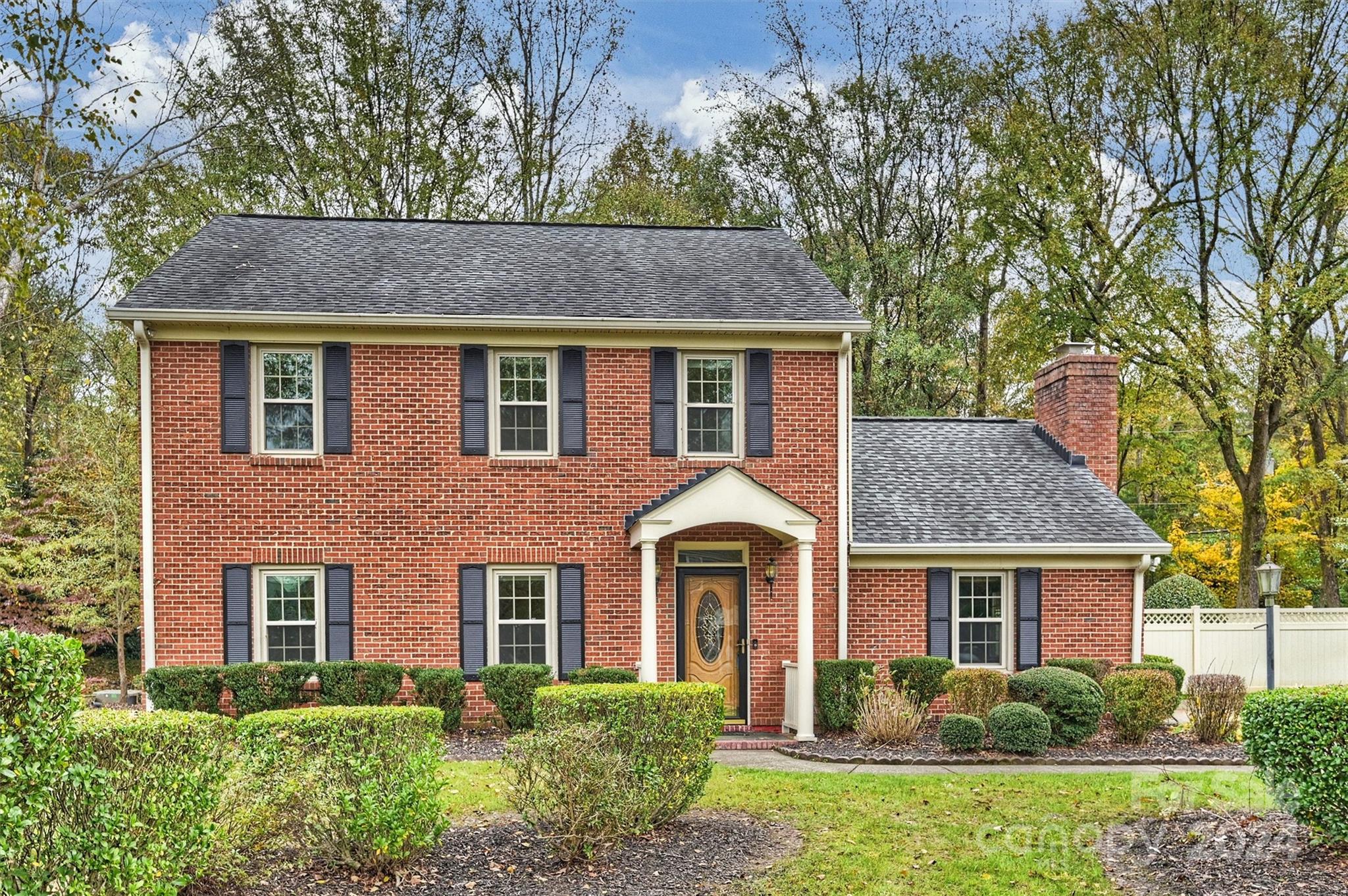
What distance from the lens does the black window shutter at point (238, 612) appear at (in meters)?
14.1

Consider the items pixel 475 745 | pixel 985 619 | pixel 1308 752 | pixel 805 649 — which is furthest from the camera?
pixel 985 619

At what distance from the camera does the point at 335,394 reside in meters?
14.4

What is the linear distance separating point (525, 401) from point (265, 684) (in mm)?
5049

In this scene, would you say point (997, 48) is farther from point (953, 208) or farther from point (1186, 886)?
point (1186, 886)

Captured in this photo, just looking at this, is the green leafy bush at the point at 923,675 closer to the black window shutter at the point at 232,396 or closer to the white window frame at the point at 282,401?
the white window frame at the point at 282,401

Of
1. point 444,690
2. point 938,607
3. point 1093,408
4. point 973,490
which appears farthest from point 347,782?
point 1093,408

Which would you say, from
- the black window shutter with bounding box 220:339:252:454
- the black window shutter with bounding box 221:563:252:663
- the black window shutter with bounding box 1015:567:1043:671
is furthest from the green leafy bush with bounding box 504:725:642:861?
the black window shutter with bounding box 1015:567:1043:671

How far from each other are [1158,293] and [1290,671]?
8839 mm

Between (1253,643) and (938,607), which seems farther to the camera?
(1253,643)

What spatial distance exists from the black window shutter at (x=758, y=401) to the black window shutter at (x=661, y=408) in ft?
3.51

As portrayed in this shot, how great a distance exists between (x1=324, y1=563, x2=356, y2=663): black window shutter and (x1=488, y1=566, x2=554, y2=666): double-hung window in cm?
188

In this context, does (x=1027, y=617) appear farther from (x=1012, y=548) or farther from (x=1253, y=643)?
(x=1253, y=643)

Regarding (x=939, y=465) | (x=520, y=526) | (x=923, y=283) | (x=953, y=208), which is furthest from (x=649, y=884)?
(x=953, y=208)

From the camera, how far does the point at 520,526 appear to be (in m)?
14.7
